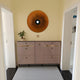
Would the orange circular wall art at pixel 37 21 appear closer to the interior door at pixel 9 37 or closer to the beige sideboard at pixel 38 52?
the beige sideboard at pixel 38 52

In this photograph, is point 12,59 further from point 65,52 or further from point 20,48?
point 65,52

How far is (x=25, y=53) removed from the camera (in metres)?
3.00

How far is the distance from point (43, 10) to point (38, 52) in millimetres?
1595

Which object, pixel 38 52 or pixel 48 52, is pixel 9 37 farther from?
pixel 48 52

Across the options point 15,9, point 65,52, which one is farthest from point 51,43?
point 15,9

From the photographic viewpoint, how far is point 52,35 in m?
3.15

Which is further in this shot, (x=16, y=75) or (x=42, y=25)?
(x=42, y=25)

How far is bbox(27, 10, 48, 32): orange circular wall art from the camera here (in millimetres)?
3020

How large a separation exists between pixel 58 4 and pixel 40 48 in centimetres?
178

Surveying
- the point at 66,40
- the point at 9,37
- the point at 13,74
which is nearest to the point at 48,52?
the point at 66,40

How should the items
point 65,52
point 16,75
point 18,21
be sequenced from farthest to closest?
1. point 18,21
2. point 65,52
3. point 16,75

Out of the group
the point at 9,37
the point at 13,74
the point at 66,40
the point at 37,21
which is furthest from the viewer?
the point at 37,21

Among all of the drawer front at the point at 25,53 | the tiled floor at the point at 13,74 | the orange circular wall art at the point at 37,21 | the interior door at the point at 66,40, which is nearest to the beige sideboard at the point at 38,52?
the drawer front at the point at 25,53

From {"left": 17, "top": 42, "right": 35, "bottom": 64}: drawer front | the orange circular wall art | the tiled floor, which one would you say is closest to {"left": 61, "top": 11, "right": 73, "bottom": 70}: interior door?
the tiled floor
